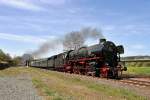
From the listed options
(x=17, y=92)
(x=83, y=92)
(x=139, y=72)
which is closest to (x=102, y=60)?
(x=139, y=72)

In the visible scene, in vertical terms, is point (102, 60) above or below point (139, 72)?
above

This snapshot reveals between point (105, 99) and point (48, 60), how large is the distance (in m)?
50.7

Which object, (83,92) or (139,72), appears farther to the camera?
(139,72)

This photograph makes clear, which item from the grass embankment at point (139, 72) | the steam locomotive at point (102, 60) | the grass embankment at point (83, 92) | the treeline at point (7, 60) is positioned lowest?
the grass embankment at point (83, 92)

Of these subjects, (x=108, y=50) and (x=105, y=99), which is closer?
(x=105, y=99)

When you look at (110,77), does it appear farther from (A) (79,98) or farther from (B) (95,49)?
(A) (79,98)

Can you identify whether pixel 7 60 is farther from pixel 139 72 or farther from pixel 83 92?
pixel 83 92

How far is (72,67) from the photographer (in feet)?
155

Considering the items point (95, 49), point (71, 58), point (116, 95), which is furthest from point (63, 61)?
point (116, 95)

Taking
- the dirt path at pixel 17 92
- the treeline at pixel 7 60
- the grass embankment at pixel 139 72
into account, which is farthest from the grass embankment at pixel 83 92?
the treeline at pixel 7 60

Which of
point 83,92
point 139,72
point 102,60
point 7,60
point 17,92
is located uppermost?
point 7,60

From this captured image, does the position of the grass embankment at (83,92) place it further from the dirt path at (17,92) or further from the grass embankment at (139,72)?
the grass embankment at (139,72)

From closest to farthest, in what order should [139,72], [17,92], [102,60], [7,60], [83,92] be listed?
[17,92], [83,92], [102,60], [139,72], [7,60]

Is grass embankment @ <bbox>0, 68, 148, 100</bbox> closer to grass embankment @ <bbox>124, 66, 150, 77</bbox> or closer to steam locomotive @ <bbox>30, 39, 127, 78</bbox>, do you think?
steam locomotive @ <bbox>30, 39, 127, 78</bbox>
